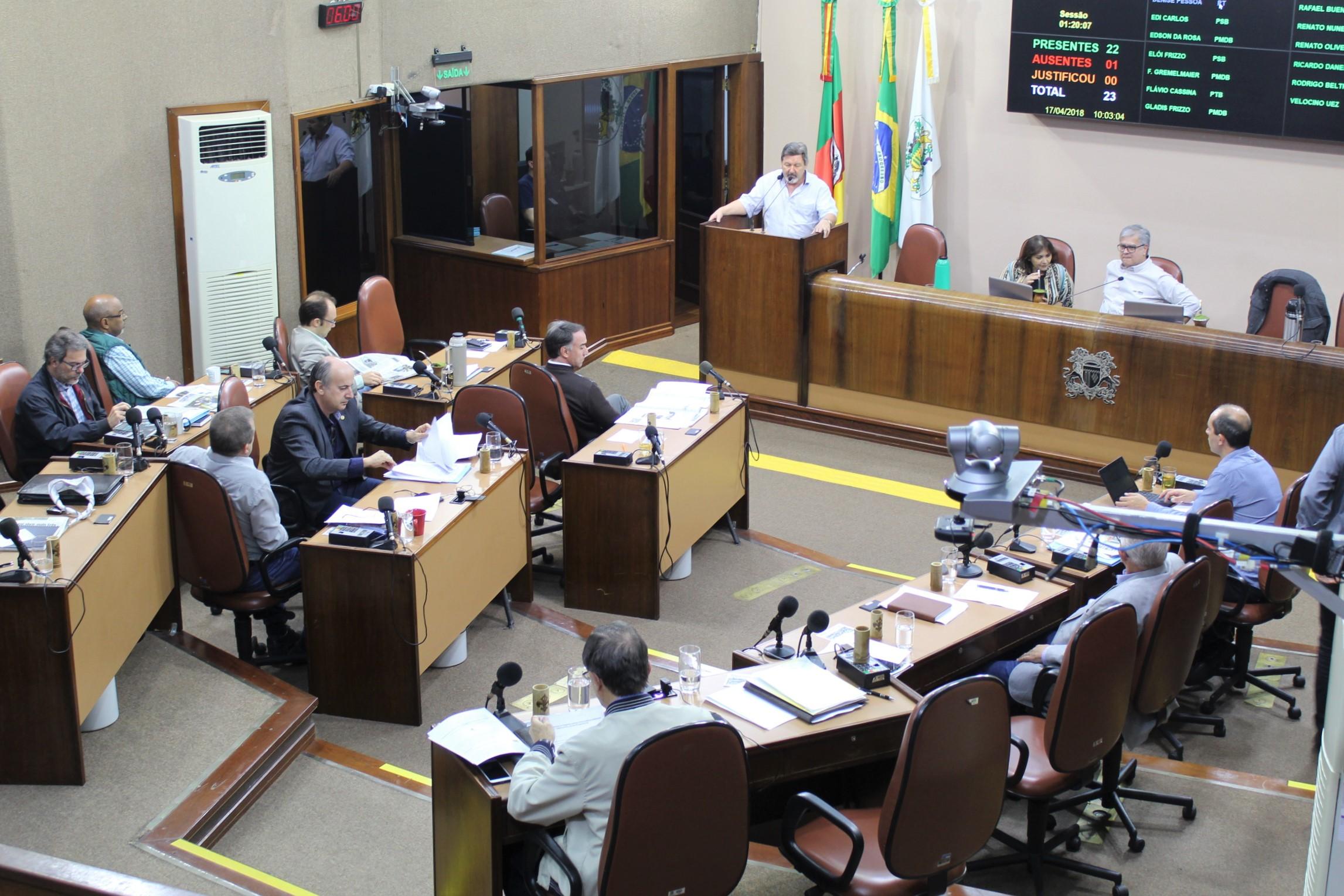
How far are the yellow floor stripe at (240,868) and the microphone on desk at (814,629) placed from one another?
5.67 ft

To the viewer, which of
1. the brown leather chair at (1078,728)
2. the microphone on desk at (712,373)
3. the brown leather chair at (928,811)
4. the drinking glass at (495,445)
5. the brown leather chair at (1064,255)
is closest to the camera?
the brown leather chair at (928,811)

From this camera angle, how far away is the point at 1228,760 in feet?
17.4

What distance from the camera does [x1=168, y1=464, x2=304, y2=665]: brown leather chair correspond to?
212 inches

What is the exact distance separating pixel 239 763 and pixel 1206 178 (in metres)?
7.26

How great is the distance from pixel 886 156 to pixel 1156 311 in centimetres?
302

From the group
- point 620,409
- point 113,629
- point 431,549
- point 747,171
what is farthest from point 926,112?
point 113,629

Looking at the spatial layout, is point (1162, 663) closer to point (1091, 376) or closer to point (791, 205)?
point (1091, 376)

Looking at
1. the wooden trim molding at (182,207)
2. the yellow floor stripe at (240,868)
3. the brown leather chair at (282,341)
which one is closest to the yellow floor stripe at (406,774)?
the yellow floor stripe at (240,868)

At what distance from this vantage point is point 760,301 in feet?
29.4

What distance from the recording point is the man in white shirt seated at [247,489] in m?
5.41

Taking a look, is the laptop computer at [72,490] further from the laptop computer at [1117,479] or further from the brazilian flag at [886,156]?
the brazilian flag at [886,156]

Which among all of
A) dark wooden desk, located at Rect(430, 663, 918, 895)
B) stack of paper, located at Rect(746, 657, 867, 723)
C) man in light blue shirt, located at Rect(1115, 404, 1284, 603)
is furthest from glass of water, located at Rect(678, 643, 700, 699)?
man in light blue shirt, located at Rect(1115, 404, 1284, 603)

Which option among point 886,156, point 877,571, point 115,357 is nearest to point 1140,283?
point 886,156

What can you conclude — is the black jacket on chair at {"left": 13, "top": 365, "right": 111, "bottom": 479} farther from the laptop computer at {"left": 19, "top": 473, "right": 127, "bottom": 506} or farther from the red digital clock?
the red digital clock
